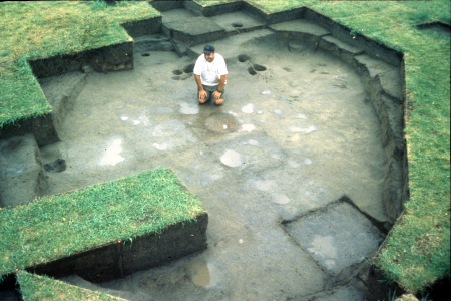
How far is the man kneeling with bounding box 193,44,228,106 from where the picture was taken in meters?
5.51

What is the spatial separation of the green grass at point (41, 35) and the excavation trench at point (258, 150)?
1.26 feet

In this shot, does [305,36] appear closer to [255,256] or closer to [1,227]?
[255,256]

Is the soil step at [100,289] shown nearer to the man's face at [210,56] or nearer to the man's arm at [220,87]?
the man's arm at [220,87]

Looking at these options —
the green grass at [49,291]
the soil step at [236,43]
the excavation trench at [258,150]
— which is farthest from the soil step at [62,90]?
the green grass at [49,291]

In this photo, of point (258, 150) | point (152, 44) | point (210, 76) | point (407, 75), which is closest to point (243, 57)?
point (210, 76)

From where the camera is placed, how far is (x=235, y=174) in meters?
4.62

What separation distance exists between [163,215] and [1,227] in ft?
3.99

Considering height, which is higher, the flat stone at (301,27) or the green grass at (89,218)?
the flat stone at (301,27)

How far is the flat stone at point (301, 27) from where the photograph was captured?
7.21m

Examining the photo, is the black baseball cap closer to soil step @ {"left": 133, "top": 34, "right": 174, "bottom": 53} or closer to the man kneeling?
the man kneeling

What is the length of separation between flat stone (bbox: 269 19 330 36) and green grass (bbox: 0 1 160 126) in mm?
2114

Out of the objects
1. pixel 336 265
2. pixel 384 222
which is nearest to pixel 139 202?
pixel 336 265

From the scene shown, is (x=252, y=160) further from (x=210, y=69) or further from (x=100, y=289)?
(x=100, y=289)

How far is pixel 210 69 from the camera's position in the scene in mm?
5578
